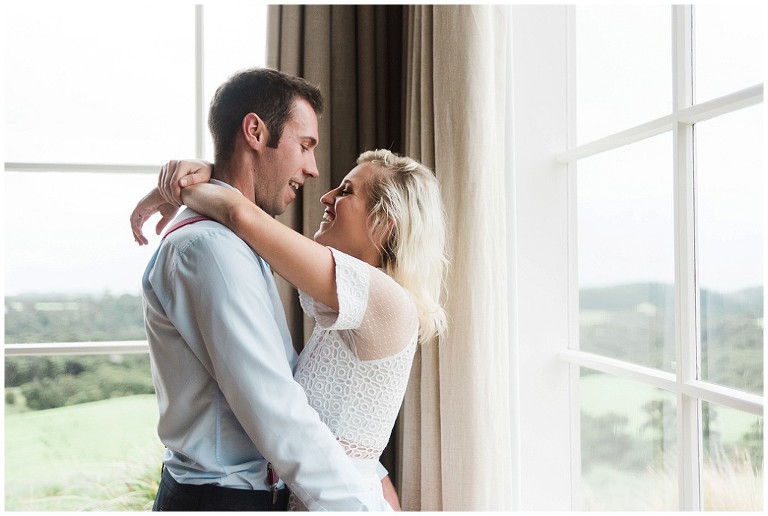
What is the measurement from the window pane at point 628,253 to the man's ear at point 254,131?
0.95 meters

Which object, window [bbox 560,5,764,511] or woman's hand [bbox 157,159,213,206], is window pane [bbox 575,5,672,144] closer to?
window [bbox 560,5,764,511]

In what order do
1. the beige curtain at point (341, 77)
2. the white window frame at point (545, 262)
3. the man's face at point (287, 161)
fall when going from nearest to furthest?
1. the man's face at point (287, 161)
2. the white window frame at point (545, 262)
3. the beige curtain at point (341, 77)

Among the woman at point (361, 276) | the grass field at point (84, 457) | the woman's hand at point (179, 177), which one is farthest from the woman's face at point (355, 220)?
the grass field at point (84, 457)

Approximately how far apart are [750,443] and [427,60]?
137 centimetres

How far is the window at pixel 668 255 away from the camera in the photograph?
4.17 feet

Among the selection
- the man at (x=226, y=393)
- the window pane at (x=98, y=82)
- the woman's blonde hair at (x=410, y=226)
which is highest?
the window pane at (x=98, y=82)

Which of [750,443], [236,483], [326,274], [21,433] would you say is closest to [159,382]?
[236,483]

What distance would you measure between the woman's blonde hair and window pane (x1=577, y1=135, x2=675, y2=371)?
0.55m

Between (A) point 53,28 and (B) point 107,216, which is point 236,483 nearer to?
(B) point 107,216

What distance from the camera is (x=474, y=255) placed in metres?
1.75

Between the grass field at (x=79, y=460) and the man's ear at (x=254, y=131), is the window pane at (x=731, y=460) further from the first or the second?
the grass field at (x=79, y=460)

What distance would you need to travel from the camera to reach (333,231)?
1.49 meters

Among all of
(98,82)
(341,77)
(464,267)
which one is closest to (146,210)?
(464,267)

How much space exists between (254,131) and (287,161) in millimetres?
95
